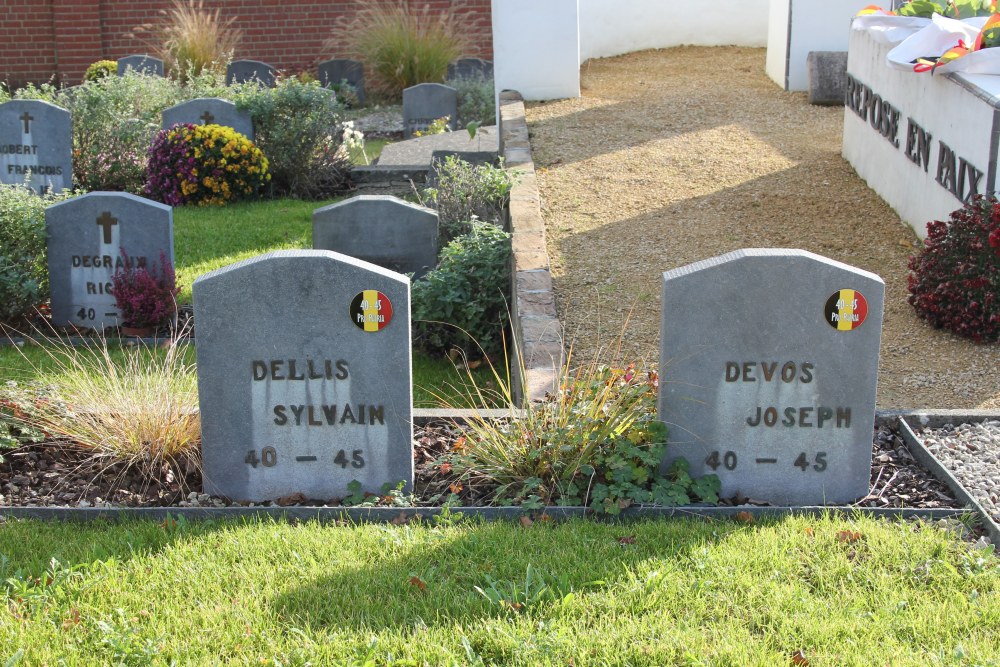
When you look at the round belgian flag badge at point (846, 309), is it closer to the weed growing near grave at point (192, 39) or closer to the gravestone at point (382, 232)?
the gravestone at point (382, 232)

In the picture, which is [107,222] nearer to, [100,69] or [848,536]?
[848,536]

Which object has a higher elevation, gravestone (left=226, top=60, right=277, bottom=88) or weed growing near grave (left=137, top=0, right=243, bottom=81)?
weed growing near grave (left=137, top=0, right=243, bottom=81)

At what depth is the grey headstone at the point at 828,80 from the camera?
12.0 m

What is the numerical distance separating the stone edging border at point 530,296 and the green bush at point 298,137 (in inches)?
132

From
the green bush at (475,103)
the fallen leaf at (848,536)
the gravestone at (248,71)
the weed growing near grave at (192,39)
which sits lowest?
the fallen leaf at (848,536)

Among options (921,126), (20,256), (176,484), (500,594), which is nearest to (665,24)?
(921,126)

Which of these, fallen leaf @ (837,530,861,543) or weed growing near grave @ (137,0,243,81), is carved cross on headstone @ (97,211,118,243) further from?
weed growing near grave @ (137,0,243,81)

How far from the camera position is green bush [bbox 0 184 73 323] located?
7816mm

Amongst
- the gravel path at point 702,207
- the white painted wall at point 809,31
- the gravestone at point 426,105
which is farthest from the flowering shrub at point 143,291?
the gravestone at point 426,105

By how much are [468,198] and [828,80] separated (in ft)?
16.9

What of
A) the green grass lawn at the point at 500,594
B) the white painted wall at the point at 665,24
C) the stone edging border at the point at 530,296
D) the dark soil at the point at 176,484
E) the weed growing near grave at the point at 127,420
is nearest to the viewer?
the green grass lawn at the point at 500,594

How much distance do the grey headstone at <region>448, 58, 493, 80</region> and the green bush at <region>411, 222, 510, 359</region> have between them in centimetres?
1161

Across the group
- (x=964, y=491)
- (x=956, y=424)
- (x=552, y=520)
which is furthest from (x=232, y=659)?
(x=956, y=424)

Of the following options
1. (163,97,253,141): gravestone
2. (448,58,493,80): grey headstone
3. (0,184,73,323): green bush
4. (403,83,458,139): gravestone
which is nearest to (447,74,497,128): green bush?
(403,83,458,139): gravestone
